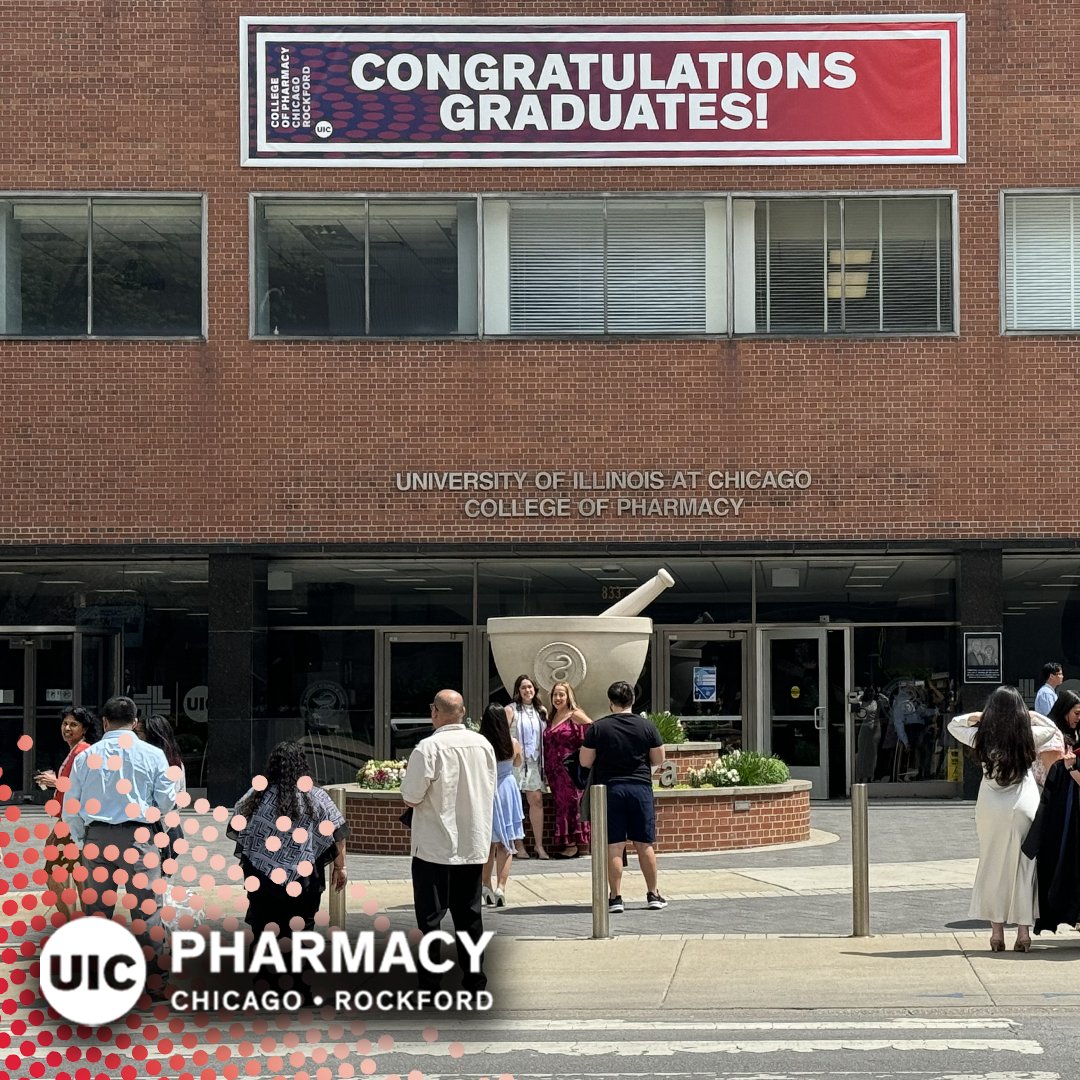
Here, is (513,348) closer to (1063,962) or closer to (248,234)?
(248,234)

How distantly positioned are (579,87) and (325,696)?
8.79 metres

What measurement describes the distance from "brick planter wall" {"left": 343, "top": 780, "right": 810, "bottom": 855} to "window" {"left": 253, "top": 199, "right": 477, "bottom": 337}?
8.09m

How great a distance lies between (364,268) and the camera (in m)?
24.9

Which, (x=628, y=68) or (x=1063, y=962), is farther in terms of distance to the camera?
(x=628, y=68)

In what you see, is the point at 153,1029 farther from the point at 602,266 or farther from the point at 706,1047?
the point at 602,266

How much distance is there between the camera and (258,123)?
2484 centimetres

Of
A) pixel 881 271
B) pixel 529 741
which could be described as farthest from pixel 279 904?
pixel 881 271

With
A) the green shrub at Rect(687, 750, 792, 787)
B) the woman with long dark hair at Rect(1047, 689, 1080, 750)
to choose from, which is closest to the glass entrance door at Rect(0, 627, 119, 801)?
the green shrub at Rect(687, 750, 792, 787)

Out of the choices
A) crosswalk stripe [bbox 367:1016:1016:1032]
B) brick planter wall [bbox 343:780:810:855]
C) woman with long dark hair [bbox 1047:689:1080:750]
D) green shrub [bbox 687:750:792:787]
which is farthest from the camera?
green shrub [bbox 687:750:792:787]

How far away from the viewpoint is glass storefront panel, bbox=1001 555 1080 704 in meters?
25.0

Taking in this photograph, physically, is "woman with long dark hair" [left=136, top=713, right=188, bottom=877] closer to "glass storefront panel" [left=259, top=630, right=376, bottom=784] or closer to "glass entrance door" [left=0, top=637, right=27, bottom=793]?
"glass storefront panel" [left=259, top=630, right=376, bottom=784]

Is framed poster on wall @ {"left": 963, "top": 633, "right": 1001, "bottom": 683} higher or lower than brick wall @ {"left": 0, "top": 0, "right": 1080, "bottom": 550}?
lower

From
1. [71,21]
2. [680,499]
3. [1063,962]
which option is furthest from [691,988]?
[71,21]

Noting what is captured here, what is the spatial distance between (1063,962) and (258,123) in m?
17.1
